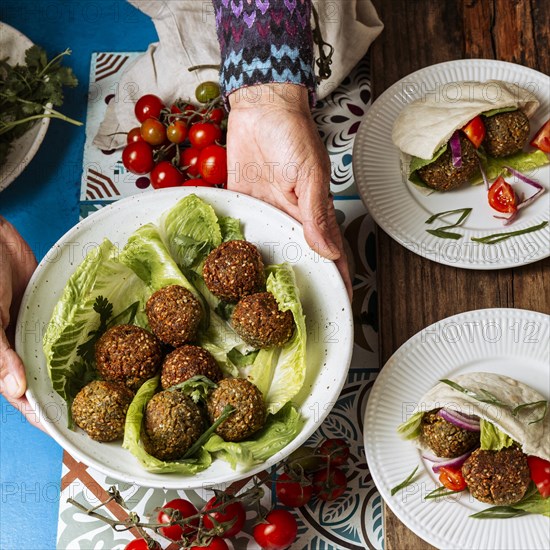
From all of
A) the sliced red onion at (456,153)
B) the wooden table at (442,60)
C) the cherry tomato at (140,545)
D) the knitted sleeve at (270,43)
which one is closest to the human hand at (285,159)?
the knitted sleeve at (270,43)

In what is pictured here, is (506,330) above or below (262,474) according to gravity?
above

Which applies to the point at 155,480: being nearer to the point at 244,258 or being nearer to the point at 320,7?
the point at 244,258

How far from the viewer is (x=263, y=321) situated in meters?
1.88

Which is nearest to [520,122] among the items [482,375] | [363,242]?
[363,242]

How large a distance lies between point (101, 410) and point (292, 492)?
1.91ft

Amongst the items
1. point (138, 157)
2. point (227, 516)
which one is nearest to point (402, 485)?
point (227, 516)

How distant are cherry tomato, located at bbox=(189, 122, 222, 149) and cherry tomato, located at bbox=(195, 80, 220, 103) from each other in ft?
0.36

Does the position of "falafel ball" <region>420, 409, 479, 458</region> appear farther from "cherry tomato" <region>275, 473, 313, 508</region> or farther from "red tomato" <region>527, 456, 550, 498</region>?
"cherry tomato" <region>275, 473, 313, 508</region>

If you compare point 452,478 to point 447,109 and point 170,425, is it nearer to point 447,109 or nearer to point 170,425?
point 170,425

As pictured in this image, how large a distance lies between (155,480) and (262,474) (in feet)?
1.75

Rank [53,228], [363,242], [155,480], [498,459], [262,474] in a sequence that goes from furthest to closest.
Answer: [53,228], [363,242], [262,474], [498,459], [155,480]

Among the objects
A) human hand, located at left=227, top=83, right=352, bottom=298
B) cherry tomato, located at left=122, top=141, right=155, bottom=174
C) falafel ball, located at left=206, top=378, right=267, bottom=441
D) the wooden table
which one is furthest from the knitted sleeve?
falafel ball, located at left=206, top=378, right=267, bottom=441

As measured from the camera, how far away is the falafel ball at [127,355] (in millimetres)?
1885

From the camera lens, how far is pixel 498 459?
189cm
